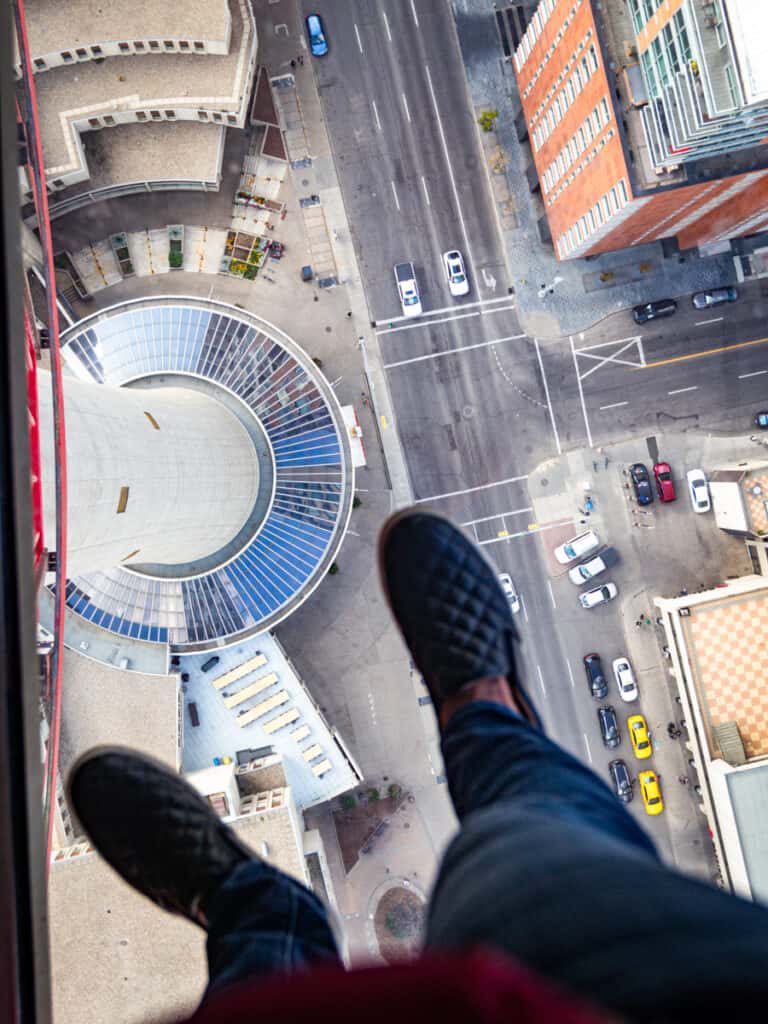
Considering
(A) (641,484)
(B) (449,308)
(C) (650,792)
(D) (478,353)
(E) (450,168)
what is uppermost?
(E) (450,168)

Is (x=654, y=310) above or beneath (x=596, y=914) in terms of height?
above

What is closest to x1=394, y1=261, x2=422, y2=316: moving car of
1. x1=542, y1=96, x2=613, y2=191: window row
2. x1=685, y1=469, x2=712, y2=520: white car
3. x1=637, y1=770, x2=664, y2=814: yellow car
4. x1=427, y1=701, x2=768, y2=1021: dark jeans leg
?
x1=542, y1=96, x2=613, y2=191: window row

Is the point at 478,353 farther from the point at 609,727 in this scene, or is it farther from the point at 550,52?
the point at 609,727

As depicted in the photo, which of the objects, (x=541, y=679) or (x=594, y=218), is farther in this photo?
(x=541, y=679)

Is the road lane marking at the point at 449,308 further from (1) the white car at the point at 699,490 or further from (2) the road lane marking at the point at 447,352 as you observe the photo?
(1) the white car at the point at 699,490

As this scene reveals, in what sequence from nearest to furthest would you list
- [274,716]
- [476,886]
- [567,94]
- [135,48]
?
[476,886] < [567,94] < [135,48] < [274,716]

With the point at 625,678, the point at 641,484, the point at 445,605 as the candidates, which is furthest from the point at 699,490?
the point at 445,605

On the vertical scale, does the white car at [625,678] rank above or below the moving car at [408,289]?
below

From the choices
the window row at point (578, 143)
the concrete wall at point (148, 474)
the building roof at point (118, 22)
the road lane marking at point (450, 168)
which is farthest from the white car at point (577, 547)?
the building roof at point (118, 22)
